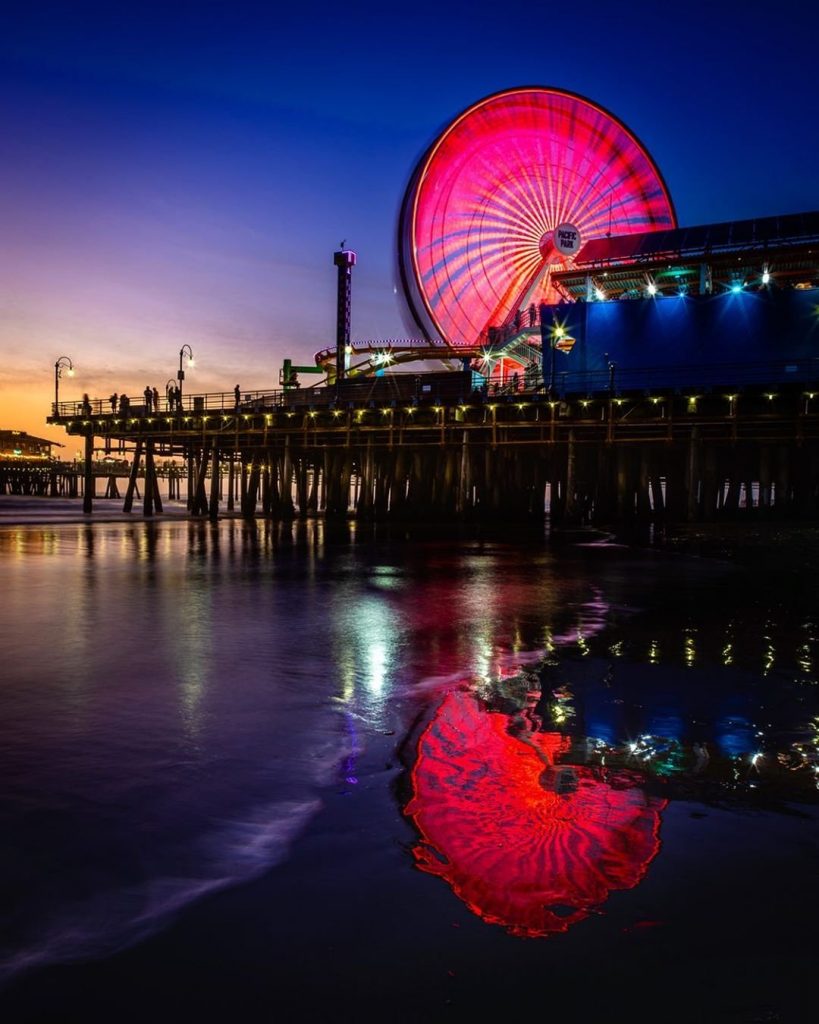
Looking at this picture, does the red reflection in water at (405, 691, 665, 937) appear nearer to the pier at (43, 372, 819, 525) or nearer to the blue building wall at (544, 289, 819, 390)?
the pier at (43, 372, 819, 525)

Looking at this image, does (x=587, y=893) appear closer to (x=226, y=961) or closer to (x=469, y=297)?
(x=226, y=961)

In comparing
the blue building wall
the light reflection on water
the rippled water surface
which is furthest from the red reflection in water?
the blue building wall

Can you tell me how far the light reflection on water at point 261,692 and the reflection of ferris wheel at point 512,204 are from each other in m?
34.1

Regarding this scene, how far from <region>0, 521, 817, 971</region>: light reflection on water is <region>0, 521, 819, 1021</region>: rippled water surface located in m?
0.02

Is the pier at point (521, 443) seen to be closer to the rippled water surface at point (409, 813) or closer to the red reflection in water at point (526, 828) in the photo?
the rippled water surface at point (409, 813)

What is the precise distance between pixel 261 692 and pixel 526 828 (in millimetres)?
3316

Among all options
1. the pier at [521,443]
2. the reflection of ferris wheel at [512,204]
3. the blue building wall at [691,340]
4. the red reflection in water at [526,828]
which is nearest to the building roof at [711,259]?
the blue building wall at [691,340]

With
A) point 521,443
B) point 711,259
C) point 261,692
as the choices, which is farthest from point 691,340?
point 261,692

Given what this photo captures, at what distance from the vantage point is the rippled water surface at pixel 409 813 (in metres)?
2.52

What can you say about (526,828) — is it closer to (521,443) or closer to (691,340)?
(521,443)

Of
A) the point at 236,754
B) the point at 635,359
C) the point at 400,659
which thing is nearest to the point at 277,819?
the point at 236,754

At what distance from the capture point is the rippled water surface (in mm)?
2523

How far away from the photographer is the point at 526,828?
355 cm

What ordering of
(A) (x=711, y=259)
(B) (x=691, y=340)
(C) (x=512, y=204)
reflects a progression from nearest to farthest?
(A) (x=711, y=259) → (B) (x=691, y=340) → (C) (x=512, y=204)
